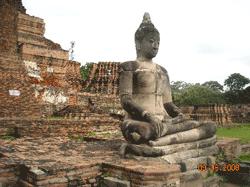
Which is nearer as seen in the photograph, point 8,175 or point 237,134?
point 8,175

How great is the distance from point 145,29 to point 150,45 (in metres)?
0.29

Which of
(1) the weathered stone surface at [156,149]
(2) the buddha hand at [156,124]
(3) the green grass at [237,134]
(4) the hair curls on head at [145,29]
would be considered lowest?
(3) the green grass at [237,134]

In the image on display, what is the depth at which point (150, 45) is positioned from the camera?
169 inches

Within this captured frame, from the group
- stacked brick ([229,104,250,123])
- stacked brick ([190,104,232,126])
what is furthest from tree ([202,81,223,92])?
stacked brick ([190,104,232,126])

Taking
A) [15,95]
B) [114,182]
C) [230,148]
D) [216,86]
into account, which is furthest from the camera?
[216,86]

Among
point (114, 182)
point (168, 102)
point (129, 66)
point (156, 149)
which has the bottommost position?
point (114, 182)

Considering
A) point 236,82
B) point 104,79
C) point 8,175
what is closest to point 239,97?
point 236,82

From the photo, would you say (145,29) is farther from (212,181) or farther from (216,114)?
(216,114)

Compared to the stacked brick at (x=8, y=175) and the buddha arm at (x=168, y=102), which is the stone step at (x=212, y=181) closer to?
the buddha arm at (x=168, y=102)

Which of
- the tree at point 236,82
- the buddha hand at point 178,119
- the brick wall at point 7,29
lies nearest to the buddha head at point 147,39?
the buddha hand at point 178,119

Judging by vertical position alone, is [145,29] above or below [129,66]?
above

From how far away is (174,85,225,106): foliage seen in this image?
34.3 m

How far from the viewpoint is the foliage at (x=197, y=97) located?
112ft

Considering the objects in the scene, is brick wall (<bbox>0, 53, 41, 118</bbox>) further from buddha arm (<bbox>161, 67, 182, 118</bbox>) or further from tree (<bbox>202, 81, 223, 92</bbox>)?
tree (<bbox>202, 81, 223, 92</bbox>)
